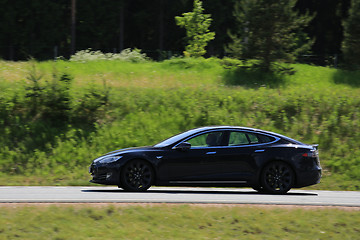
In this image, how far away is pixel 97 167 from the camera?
11.8m

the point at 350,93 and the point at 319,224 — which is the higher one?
the point at 350,93

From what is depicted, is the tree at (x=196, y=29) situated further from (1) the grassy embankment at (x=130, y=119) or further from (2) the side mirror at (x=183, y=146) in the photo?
(2) the side mirror at (x=183, y=146)

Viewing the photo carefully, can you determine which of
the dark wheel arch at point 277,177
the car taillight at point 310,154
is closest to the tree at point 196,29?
the car taillight at point 310,154

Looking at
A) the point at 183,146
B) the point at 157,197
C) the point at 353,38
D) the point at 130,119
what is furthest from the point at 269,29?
the point at 157,197

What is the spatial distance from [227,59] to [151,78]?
545 cm

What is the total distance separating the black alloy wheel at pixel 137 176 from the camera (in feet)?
38.0

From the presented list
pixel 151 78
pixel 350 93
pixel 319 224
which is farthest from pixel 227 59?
pixel 319 224

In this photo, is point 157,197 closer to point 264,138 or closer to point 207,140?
point 207,140

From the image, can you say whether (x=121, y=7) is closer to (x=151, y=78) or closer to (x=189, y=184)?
(x=151, y=78)

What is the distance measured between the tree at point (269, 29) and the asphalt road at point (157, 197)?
624 inches

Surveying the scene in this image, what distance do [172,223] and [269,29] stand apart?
20.5 meters

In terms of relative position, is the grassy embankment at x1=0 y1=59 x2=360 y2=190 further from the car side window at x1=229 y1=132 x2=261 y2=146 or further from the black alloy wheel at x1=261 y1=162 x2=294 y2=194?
the car side window at x1=229 y1=132 x2=261 y2=146

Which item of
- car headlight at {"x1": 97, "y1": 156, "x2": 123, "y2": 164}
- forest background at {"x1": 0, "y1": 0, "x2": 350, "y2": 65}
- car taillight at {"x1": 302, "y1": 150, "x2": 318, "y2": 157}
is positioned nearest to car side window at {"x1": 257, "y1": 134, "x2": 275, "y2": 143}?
car taillight at {"x1": 302, "y1": 150, "x2": 318, "y2": 157}

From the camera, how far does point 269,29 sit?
1089 inches
